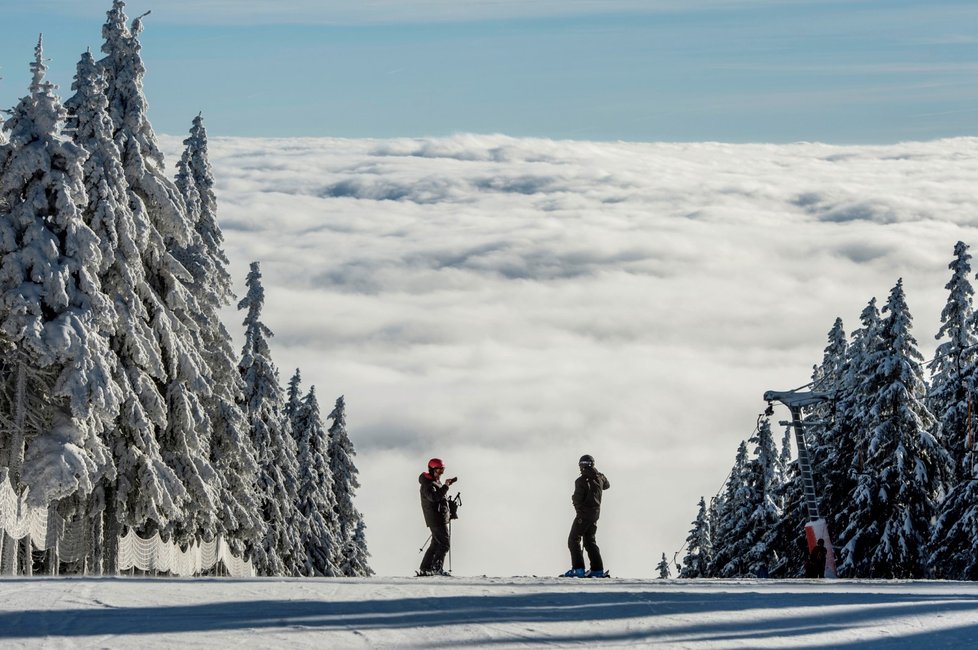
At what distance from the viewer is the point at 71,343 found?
30.5 metres

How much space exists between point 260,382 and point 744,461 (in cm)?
2246

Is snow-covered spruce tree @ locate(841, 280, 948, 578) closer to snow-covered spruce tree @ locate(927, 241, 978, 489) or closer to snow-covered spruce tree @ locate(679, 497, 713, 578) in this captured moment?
snow-covered spruce tree @ locate(927, 241, 978, 489)

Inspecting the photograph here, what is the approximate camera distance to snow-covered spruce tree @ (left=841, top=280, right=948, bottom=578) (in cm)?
4081

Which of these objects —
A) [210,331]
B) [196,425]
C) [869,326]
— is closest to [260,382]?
[210,331]

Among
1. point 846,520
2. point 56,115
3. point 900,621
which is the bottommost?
point 900,621

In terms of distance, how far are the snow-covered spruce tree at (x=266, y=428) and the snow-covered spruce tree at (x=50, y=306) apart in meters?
15.6

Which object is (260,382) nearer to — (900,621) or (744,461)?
(744,461)

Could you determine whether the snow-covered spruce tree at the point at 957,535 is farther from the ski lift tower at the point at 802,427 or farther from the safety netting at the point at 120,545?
the safety netting at the point at 120,545

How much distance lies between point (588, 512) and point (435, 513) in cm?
244

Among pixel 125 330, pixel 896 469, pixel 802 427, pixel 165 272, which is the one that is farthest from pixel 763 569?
pixel 125 330

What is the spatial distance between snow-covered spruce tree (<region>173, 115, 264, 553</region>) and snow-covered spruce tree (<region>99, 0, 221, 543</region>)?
3231 millimetres

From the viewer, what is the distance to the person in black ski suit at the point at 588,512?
20.7m

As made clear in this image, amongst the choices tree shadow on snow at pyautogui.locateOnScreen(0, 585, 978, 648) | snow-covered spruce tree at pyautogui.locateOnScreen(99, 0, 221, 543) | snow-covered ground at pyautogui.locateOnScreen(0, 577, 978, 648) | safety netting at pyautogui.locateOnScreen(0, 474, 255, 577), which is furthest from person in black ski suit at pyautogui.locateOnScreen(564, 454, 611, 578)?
snow-covered spruce tree at pyautogui.locateOnScreen(99, 0, 221, 543)

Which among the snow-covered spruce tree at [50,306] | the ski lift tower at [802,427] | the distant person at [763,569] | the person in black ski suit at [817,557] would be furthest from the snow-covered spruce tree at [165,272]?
the distant person at [763,569]
